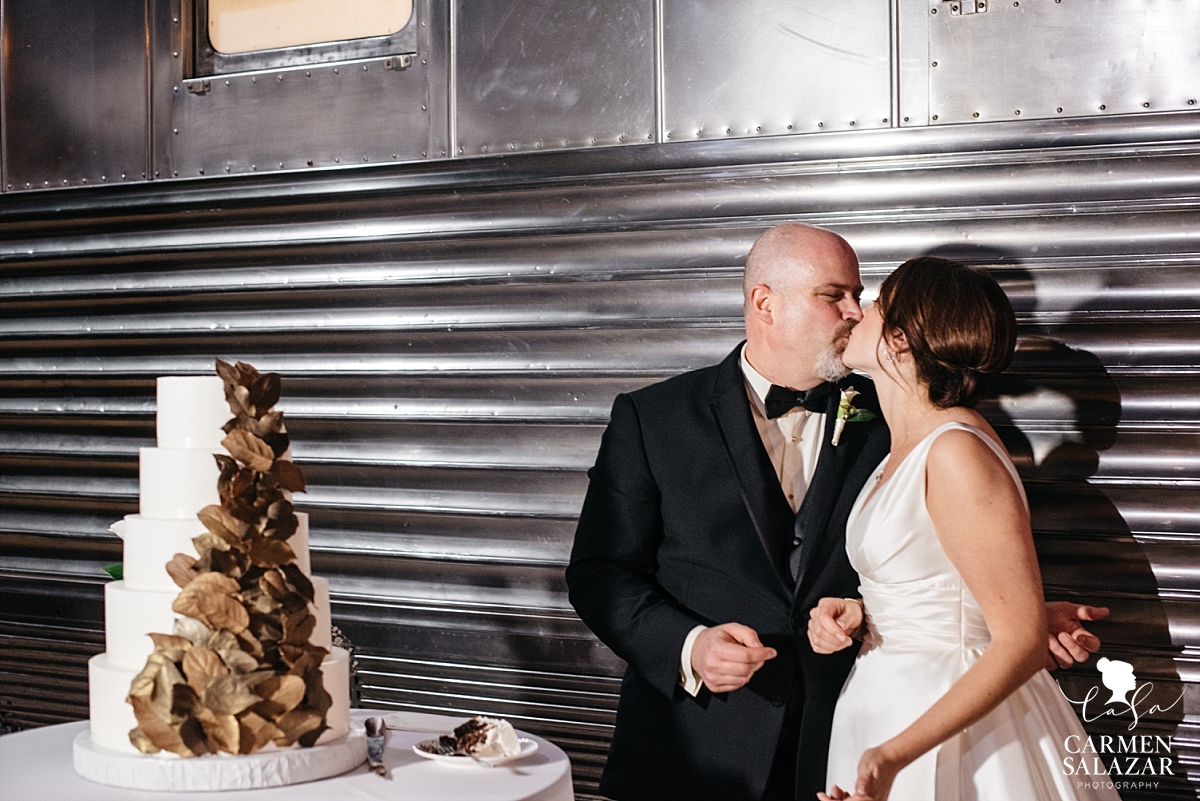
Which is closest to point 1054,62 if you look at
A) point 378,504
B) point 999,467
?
point 999,467

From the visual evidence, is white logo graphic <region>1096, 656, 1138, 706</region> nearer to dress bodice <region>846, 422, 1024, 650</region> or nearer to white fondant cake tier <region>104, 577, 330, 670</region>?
dress bodice <region>846, 422, 1024, 650</region>

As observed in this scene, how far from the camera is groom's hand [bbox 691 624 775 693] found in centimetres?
245

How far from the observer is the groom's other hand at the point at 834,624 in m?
2.39

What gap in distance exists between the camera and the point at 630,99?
3.83 m

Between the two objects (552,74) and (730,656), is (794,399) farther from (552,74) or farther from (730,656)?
(552,74)

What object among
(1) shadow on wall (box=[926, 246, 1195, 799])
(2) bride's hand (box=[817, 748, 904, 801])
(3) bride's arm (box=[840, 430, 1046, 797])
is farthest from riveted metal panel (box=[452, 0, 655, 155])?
(2) bride's hand (box=[817, 748, 904, 801])

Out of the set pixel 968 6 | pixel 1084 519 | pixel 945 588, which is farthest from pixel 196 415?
pixel 968 6

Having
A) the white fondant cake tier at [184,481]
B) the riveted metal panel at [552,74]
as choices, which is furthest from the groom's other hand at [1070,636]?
the riveted metal panel at [552,74]

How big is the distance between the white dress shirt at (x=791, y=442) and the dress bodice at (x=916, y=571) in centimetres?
45

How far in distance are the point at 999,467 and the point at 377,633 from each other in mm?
2535

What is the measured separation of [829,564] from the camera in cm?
278

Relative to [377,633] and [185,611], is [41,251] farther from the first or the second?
[185,611]

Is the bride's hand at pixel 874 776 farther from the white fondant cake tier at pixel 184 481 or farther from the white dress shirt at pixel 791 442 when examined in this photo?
the white fondant cake tier at pixel 184 481

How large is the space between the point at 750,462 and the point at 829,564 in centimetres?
32
